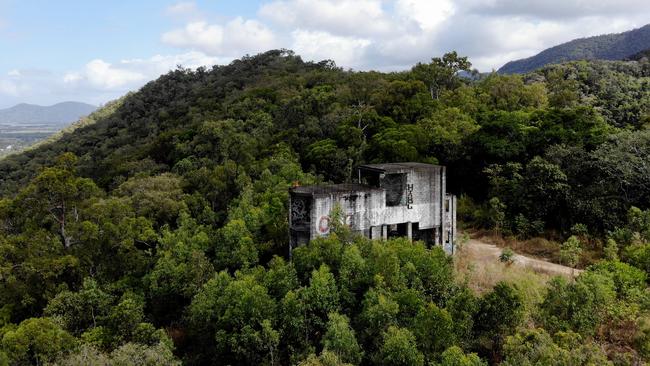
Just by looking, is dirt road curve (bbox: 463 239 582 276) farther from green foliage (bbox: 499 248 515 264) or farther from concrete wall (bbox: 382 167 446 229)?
concrete wall (bbox: 382 167 446 229)

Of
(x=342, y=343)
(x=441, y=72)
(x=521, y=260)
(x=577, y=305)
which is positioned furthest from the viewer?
(x=441, y=72)

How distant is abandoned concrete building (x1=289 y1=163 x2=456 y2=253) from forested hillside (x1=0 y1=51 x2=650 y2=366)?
106 cm

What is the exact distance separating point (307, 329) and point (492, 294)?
5537mm

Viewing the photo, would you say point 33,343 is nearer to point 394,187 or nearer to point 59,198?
point 59,198

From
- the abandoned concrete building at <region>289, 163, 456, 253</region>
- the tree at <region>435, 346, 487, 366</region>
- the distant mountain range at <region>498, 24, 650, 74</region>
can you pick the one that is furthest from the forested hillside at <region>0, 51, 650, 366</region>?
the distant mountain range at <region>498, 24, 650, 74</region>

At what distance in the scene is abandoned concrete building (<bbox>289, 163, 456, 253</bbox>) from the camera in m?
19.6

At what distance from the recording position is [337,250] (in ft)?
57.6

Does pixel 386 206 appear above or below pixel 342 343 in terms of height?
above

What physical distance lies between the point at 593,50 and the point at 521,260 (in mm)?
78152

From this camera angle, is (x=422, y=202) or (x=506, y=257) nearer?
(x=506, y=257)

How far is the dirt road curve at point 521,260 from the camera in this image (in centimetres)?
2052

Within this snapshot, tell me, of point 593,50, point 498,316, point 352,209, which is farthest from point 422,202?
point 593,50

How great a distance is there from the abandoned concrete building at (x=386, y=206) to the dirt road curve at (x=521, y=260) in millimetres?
1357

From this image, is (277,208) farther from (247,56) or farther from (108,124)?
(247,56)
